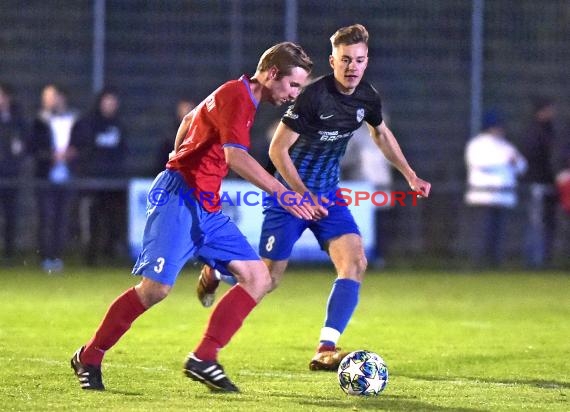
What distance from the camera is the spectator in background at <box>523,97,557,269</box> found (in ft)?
56.1

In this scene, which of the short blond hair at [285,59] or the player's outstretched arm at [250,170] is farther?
the short blond hair at [285,59]

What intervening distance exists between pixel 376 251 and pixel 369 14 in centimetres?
306

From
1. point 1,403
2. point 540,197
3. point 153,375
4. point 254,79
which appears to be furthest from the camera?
point 540,197

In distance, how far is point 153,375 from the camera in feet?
26.2

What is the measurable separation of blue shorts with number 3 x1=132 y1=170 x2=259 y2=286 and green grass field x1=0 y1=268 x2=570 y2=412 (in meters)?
0.67

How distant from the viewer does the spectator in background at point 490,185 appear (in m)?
16.6

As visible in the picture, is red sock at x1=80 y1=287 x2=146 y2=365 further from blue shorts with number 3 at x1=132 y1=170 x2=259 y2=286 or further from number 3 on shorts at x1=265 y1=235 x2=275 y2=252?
number 3 on shorts at x1=265 y1=235 x2=275 y2=252

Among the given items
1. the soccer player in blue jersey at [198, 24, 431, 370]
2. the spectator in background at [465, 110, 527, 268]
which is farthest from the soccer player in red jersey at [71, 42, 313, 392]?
the spectator in background at [465, 110, 527, 268]

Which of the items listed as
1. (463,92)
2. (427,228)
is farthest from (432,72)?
(427,228)

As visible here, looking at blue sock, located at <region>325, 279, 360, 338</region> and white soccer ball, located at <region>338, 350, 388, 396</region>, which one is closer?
white soccer ball, located at <region>338, 350, 388, 396</region>

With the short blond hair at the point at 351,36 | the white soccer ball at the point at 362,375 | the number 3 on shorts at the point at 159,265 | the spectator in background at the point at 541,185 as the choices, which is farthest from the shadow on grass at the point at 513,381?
the spectator in background at the point at 541,185

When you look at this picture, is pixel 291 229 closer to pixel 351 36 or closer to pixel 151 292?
pixel 351 36

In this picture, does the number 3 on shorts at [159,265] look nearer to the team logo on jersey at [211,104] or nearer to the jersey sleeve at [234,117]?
the jersey sleeve at [234,117]

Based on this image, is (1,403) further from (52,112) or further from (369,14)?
(369,14)
